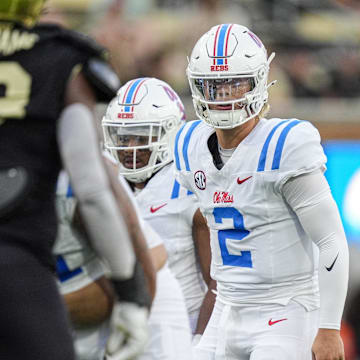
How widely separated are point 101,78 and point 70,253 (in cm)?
112

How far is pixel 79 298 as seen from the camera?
137 inches

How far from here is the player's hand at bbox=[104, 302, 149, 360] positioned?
2494 millimetres

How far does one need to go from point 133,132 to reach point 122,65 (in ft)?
19.8

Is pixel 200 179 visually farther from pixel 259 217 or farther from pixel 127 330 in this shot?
pixel 127 330

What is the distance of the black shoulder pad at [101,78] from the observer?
2438 millimetres

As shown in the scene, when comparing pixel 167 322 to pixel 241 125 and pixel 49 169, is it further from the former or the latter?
pixel 49 169

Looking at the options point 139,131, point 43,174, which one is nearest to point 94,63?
point 43,174

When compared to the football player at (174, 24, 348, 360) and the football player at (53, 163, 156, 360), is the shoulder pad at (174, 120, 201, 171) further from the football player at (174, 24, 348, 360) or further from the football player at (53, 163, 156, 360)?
the football player at (53, 163, 156, 360)

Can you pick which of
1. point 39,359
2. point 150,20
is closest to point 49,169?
point 39,359

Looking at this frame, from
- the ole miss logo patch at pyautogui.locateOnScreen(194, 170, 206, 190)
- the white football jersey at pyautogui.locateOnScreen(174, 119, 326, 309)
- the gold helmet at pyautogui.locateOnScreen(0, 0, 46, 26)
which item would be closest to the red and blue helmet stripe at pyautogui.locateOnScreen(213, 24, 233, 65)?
the white football jersey at pyautogui.locateOnScreen(174, 119, 326, 309)

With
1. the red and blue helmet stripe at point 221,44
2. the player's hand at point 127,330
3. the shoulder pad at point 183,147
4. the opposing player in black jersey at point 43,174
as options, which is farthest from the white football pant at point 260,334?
the opposing player in black jersey at point 43,174

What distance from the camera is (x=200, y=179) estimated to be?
393 centimetres

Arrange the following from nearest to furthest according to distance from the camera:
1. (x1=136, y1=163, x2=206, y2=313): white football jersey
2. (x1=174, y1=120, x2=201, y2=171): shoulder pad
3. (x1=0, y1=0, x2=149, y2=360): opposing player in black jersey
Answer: (x1=0, y1=0, x2=149, y2=360): opposing player in black jersey
(x1=174, y1=120, x2=201, y2=171): shoulder pad
(x1=136, y1=163, x2=206, y2=313): white football jersey

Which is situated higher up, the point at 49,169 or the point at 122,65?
the point at 49,169
